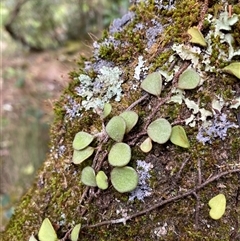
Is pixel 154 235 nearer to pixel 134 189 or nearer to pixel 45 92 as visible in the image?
pixel 134 189

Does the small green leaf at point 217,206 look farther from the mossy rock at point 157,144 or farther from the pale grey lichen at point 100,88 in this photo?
the pale grey lichen at point 100,88

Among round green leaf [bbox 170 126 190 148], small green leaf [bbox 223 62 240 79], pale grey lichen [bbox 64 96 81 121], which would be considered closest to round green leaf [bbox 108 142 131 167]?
round green leaf [bbox 170 126 190 148]

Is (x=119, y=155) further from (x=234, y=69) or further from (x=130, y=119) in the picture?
(x=234, y=69)

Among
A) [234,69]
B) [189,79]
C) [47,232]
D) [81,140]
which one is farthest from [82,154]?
[234,69]

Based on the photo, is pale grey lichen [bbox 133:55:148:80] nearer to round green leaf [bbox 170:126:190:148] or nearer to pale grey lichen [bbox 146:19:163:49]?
pale grey lichen [bbox 146:19:163:49]

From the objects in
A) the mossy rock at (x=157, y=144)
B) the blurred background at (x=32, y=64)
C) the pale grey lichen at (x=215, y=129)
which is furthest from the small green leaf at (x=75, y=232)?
the blurred background at (x=32, y=64)

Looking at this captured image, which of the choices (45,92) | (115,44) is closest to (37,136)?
(45,92)

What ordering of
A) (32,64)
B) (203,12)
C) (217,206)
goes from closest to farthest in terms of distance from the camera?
(217,206)
(203,12)
(32,64)

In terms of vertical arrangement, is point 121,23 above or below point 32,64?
above
